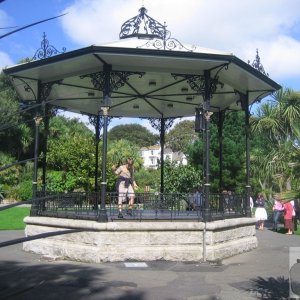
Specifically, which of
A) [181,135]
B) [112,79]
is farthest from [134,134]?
[112,79]

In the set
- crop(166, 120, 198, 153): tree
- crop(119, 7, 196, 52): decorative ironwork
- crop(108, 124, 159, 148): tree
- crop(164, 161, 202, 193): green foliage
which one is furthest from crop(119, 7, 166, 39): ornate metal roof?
crop(108, 124, 159, 148): tree

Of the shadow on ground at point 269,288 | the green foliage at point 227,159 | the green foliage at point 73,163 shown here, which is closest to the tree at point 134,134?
the green foliage at point 73,163

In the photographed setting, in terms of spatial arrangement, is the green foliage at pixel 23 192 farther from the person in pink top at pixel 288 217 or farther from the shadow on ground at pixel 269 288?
the shadow on ground at pixel 269 288

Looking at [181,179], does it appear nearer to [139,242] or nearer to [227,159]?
[227,159]

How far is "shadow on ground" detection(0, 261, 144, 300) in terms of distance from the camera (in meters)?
7.40

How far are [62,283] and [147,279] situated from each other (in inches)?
62.7

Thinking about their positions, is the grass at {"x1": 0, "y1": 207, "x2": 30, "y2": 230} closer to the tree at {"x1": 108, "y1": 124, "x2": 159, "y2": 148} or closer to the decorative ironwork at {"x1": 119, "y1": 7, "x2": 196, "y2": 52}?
the decorative ironwork at {"x1": 119, "y1": 7, "x2": 196, "y2": 52}

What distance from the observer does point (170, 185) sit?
29828mm

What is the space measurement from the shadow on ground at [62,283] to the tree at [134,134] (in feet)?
244

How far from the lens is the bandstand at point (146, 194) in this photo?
36.0ft

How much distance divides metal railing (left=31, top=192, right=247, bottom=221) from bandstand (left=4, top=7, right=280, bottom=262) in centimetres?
3

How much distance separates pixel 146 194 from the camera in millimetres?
12188

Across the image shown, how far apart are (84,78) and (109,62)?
207 cm

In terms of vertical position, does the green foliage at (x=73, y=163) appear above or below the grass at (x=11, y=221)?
above
